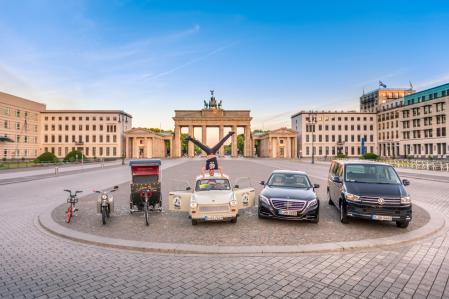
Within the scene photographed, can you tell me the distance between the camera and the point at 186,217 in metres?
10.3

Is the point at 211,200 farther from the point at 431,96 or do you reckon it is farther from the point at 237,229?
the point at 431,96

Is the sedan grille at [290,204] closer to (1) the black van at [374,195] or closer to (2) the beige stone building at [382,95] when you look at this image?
(1) the black van at [374,195]

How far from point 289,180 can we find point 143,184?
582 centimetres

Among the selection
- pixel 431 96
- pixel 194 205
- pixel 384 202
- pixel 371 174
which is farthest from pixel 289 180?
pixel 431 96

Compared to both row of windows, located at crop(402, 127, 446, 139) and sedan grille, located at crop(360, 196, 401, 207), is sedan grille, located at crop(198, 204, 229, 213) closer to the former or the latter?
sedan grille, located at crop(360, 196, 401, 207)

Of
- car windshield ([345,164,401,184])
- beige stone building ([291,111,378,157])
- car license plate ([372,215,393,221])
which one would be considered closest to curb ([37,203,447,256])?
car license plate ([372,215,393,221])

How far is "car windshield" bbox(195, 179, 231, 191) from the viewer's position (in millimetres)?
9984

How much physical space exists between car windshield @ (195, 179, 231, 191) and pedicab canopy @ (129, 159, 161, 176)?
2103 mm

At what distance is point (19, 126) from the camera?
80562 mm

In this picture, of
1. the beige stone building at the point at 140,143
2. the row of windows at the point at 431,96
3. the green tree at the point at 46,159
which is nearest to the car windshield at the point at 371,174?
the green tree at the point at 46,159

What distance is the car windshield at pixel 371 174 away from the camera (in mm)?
9730

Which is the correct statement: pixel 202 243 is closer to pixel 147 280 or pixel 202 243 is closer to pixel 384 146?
pixel 147 280

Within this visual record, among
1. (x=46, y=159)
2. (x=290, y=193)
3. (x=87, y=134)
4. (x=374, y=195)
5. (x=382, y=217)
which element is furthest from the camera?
(x=87, y=134)

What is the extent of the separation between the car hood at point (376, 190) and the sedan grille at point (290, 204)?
65.5 inches
